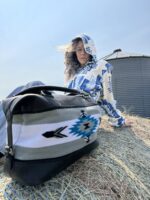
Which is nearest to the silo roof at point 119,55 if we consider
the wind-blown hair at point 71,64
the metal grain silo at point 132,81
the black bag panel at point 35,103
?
the metal grain silo at point 132,81

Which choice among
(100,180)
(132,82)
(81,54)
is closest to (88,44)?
(81,54)

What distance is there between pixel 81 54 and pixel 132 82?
398cm

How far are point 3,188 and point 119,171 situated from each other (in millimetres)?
422

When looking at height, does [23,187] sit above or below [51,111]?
below

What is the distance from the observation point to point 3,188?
112 centimetres

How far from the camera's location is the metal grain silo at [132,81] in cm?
575

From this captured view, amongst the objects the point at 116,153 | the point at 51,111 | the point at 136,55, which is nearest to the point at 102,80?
the point at 116,153

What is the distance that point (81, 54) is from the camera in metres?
1.98

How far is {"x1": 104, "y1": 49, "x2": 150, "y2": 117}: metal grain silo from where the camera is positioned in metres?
5.75

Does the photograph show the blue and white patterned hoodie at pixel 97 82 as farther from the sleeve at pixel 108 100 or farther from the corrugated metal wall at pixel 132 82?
the corrugated metal wall at pixel 132 82

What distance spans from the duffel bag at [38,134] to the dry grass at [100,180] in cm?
5

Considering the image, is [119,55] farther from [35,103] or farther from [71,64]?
[35,103]

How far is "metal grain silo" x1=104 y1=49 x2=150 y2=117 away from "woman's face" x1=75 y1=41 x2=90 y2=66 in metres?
3.80

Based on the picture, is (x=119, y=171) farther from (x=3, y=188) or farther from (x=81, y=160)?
(x=3, y=188)
